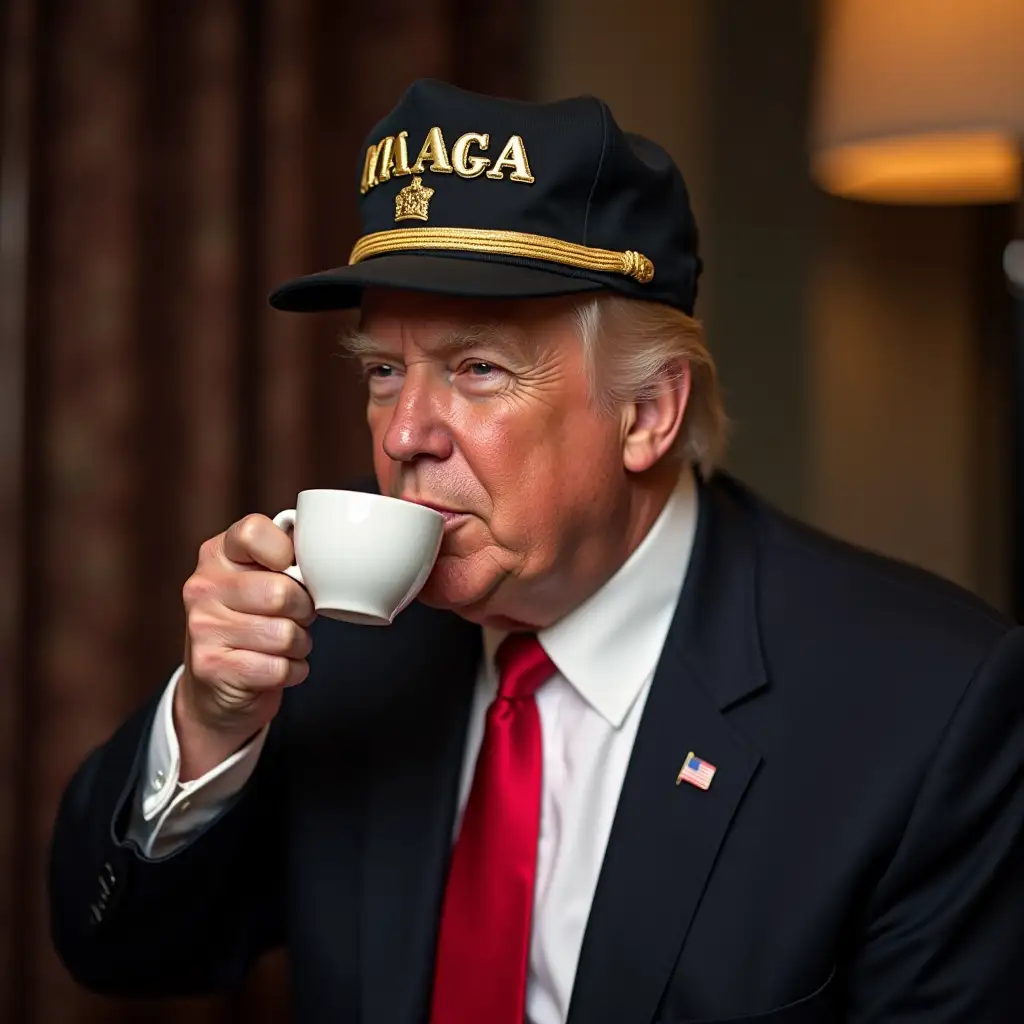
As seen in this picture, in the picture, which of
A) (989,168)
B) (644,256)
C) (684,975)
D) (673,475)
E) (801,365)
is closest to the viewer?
(684,975)

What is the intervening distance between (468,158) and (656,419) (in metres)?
0.32

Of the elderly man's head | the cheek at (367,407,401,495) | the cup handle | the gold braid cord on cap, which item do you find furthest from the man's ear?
the cup handle

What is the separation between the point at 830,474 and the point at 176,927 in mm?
1483

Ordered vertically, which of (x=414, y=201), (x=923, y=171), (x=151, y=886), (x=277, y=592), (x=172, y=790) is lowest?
(x=151, y=886)

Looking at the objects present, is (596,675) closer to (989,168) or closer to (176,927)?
(176,927)

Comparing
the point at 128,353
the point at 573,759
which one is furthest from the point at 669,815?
the point at 128,353

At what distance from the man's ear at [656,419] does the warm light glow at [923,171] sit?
0.73m

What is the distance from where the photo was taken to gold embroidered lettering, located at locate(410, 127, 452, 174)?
1194 mm

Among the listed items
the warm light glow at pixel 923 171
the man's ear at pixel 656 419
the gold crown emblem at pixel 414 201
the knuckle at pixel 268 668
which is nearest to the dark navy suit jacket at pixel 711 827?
the man's ear at pixel 656 419

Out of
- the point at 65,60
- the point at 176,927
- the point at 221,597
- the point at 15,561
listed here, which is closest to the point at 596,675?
the point at 221,597

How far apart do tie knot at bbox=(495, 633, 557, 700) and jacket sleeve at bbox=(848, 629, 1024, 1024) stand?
1.24 feet

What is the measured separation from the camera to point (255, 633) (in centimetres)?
113

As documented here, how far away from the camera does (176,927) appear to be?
4.40ft

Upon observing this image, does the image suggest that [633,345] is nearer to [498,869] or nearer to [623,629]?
[623,629]
